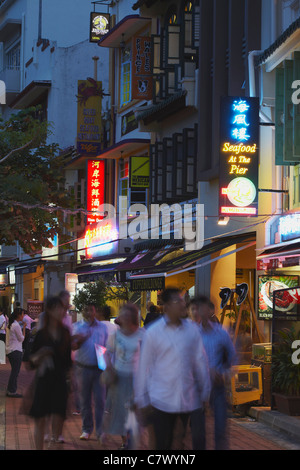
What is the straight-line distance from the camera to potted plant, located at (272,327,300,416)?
548 inches

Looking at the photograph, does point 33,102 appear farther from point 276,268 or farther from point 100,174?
point 276,268

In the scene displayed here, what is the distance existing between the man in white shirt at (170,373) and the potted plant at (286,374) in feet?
19.4

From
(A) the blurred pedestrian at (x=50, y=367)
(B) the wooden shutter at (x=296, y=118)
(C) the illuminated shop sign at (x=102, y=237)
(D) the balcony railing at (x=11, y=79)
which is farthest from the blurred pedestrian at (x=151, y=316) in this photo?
(D) the balcony railing at (x=11, y=79)

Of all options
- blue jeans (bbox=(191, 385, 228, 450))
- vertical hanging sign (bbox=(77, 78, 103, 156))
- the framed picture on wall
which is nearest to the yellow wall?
vertical hanging sign (bbox=(77, 78, 103, 156))

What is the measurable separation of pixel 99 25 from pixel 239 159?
19298 millimetres

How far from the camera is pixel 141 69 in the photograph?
27750 millimetres

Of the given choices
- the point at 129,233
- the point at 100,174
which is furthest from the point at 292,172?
the point at 100,174

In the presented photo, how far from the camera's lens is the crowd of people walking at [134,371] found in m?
8.14

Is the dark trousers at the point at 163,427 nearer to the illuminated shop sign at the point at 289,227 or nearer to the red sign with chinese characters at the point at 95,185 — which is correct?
the illuminated shop sign at the point at 289,227

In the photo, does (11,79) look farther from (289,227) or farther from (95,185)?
(289,227)

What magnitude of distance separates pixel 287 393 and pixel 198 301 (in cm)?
Answer: 431

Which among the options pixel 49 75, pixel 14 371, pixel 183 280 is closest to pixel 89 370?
pixel 14 371

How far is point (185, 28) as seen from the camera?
2498 centimetres

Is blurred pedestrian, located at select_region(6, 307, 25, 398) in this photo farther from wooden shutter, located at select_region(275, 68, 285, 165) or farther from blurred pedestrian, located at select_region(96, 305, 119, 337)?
wooden shutter, located at select_region(275, 68, 285, 165)
